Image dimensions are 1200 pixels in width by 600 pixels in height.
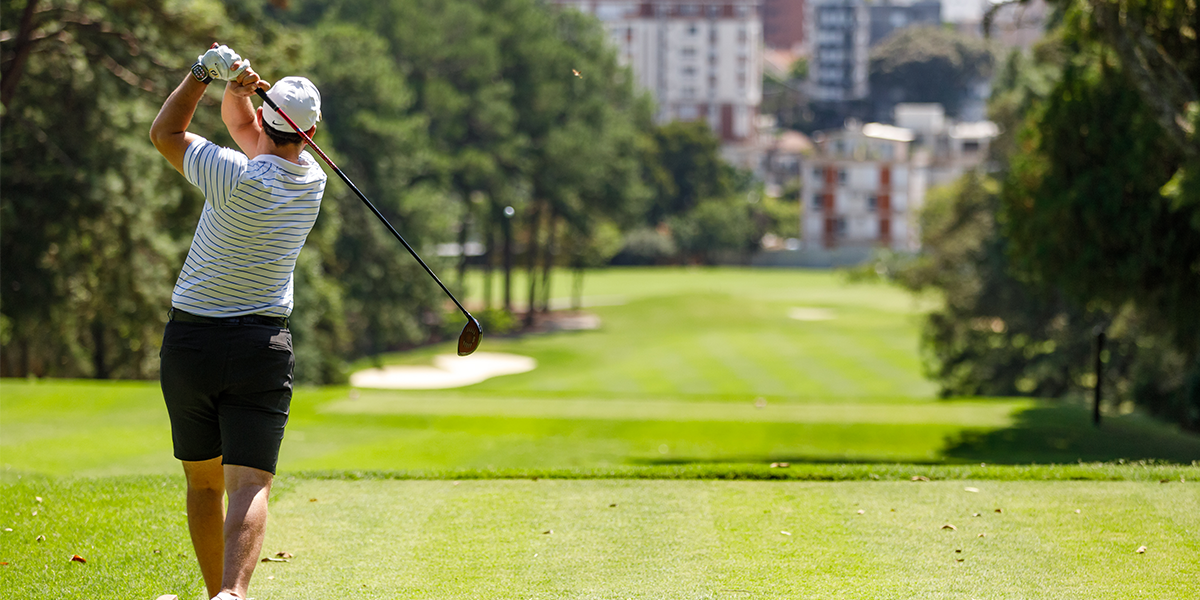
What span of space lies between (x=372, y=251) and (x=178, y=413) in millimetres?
31396

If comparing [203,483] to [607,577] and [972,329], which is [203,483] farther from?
[972,329]

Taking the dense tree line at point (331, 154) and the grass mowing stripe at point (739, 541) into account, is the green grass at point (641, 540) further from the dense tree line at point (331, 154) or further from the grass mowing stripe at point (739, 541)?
the dense tree line at point (331, 154)

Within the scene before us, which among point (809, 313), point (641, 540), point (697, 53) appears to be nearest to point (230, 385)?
point (641, 540)

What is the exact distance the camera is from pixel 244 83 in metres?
4.17

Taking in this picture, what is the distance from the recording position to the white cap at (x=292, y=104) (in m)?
4.08

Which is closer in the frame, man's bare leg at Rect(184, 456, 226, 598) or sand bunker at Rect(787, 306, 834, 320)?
man's bare leg at Rect(184, 456, 226, 598)

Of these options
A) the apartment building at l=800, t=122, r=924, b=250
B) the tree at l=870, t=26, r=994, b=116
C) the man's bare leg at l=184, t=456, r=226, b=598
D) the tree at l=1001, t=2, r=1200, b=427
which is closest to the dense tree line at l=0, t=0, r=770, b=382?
the tree at l=1001, t=2, r=1200, b=427

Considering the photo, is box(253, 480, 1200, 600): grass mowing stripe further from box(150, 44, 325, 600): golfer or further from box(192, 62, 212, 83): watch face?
box(192, 62, 212, 83): watch face

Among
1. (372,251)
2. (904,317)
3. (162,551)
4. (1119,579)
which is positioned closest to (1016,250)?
(1119,579)

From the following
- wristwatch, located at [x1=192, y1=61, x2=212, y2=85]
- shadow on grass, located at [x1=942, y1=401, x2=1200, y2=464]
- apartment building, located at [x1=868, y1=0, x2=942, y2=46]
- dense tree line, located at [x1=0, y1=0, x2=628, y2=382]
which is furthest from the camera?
apartment building, located at [x1=868, y1=0, x2=942, y2=46]

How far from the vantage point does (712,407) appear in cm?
1495

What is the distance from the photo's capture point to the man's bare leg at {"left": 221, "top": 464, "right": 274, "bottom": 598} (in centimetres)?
400

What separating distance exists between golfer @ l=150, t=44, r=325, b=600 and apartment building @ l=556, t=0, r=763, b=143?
440ft

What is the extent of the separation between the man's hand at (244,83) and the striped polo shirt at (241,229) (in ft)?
0.73
